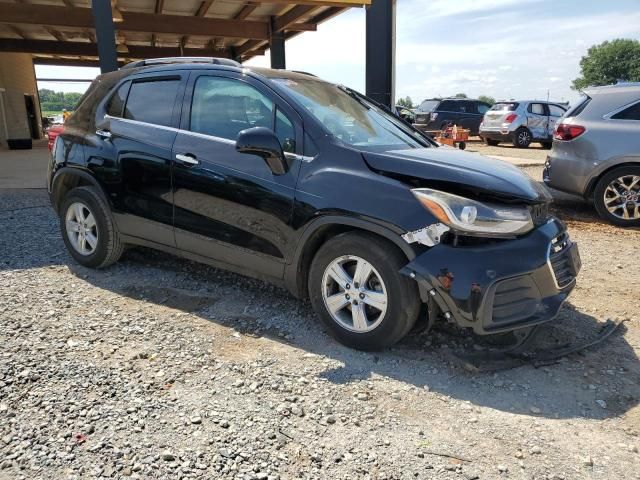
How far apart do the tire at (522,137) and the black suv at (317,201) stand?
615 inches

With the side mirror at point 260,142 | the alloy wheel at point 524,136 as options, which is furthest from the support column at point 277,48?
the side mirror at point 260,142

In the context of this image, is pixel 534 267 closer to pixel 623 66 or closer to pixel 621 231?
pixel 621 231

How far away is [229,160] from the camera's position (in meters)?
3.65

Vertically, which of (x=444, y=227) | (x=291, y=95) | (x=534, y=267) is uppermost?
(x=291, y=95)

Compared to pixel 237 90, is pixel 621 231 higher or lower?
lower

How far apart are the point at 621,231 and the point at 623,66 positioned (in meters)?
89.1

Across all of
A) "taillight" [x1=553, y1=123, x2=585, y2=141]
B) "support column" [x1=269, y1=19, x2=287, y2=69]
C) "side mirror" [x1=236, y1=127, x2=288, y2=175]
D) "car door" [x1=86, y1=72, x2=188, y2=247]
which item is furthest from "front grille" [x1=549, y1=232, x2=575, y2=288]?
"support column" [x1=269, y1=19, x2=287, y2=69]

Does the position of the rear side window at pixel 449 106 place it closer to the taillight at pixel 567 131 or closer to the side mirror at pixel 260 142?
the taillight at pixel 567 131

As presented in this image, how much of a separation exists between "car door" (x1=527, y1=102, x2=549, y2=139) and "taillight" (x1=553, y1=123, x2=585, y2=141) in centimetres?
1272

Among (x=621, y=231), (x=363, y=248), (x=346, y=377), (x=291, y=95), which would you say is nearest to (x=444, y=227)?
(x=363, y=248)

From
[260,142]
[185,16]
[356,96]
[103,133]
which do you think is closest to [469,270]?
[260,142]

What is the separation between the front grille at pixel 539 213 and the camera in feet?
10.3

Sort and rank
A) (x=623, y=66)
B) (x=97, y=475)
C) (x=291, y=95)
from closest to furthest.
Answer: (x=97, y=475)
(x=291, y=95)
(x=623, y=66)

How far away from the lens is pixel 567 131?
6.69 meters
